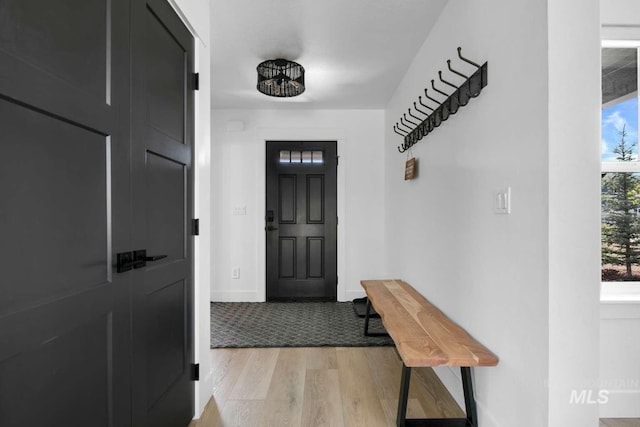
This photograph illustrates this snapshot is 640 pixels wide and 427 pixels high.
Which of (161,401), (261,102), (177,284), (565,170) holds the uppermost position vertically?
(261,102)

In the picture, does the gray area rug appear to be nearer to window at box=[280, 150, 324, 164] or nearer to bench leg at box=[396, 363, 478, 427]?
bench leg at box=[396, 363, 478, 427]

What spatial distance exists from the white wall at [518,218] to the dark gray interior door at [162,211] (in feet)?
4.70

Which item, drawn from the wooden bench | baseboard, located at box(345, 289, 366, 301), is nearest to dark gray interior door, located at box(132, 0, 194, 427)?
the wooden bench

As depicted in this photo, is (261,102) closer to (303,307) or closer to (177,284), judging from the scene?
(303,307)

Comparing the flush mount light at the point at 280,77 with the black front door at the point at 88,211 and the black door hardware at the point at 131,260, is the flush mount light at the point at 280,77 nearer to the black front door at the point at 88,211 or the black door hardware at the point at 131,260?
the black front door at the point at 88,211

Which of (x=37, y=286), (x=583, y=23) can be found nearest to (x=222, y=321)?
(x=37, y=286)

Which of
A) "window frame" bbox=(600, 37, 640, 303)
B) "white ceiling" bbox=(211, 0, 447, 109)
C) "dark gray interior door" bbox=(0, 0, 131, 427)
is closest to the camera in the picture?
"dark gray interior door" bbox=(0, 0, 131, 427)

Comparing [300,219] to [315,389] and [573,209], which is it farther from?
[573,209]

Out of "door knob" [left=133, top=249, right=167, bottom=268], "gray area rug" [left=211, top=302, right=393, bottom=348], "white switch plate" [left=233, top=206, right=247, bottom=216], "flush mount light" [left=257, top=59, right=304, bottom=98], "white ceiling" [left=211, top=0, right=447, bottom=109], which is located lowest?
"gray area rug" [left=211, top=302, right=393, bottom=348]

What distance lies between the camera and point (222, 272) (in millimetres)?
4410

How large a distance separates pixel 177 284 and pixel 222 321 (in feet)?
6.59

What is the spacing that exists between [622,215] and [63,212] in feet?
8.60

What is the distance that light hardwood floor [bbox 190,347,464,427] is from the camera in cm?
190

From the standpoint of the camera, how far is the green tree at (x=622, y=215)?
196cm
